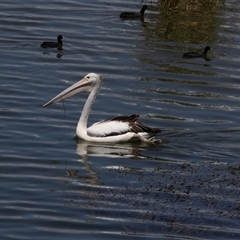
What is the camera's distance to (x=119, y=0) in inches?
1006

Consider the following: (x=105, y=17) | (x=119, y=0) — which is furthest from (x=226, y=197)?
(x=119, y=0)

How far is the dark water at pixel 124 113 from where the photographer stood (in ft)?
37.7

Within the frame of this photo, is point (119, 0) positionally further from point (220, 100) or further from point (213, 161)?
point (213, 161)

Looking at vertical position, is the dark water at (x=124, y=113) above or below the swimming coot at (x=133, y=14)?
below

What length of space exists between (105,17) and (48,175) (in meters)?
10.6

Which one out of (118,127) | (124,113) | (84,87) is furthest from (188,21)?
(118,127)

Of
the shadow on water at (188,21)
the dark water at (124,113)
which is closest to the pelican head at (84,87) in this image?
the dark water at (124,113)

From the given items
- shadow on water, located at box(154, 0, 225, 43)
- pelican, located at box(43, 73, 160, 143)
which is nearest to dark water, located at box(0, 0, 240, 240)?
shadow on water, located at box(154, 0, 225, 43)

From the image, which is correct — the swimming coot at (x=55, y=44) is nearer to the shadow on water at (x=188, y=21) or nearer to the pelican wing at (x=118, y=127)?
the shadow on water at (x=188, y=21)

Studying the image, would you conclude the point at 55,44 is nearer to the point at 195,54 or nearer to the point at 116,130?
the point at 195,54

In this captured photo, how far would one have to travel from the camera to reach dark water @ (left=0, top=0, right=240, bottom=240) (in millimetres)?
11477

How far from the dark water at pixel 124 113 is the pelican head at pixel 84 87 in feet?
1.30

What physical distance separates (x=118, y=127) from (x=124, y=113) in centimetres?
141

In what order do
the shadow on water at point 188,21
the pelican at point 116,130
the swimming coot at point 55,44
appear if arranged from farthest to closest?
the shadow on water at point 188,21 < the swimming coot at point 55,44 < the pelican at point 116,130
